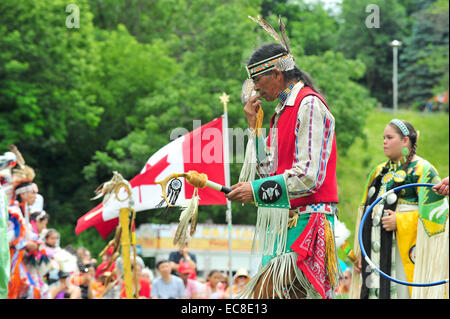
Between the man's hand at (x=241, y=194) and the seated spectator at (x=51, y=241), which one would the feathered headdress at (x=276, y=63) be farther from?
the seated spectator at (x=51, y=241)

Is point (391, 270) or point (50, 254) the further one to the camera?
point (50, 254)

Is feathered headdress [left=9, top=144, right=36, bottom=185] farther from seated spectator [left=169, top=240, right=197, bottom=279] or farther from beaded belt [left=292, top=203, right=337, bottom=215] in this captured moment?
beaded belt [left=292, top=203, right=337, bottom=215]

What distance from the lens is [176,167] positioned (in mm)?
9102

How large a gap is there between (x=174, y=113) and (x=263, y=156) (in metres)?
20.3

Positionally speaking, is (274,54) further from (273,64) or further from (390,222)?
(390,222)

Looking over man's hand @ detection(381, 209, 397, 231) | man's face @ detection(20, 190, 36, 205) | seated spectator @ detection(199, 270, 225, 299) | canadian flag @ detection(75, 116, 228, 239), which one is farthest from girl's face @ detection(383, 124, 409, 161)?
seated spectator @ detection(199, 270, 225, 299)

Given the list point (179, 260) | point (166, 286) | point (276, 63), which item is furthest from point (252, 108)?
point (179, 260)

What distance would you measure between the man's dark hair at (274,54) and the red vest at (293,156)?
0.12 m

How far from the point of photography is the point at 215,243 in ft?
66.8

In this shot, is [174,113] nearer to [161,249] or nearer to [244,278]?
[161,249]

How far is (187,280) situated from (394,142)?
5650 millimetres

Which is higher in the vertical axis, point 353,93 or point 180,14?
point 180,14

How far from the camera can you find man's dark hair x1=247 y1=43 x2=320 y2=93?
496cm

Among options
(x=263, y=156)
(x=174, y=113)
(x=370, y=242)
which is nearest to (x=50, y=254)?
(x=370, y=242)
